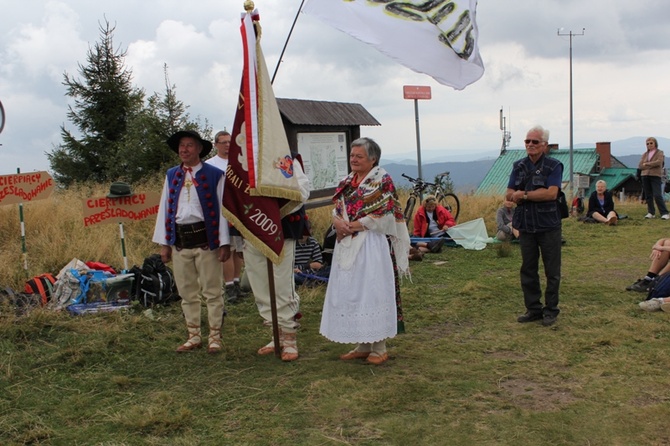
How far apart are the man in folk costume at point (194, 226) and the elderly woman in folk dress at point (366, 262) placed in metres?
0.99

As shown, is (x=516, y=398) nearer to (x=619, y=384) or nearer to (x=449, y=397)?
(x=449, y=397)

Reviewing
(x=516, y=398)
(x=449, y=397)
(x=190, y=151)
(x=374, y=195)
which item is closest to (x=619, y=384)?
(x=516, y=398)

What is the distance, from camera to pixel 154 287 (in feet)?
22.1

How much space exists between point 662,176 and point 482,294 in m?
8.37

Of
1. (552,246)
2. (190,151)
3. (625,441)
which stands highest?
(190,151)

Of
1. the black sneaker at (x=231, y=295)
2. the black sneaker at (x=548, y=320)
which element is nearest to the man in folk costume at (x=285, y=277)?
the black sneaker at (x=231, y=295)

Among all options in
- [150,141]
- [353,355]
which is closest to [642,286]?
[353,355]

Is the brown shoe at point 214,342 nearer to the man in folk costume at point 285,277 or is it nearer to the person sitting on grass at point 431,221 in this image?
the man in folk costume at point 285,277

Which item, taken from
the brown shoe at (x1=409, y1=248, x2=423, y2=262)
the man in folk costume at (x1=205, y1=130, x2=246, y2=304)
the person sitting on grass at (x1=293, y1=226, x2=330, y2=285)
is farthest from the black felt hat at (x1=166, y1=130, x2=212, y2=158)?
the brown shoe at (x1=409, y1=248, x2=423, y2=262)

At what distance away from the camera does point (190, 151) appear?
5055mm

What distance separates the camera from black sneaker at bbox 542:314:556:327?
5707 mm

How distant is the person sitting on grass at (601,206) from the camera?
12797 mm

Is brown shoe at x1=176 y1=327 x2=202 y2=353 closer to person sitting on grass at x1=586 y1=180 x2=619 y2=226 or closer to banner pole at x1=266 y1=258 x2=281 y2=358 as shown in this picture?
banner pole at x1=266 y1=258 x2=281 y2=358

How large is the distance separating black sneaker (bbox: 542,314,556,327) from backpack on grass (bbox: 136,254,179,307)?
3918mm
